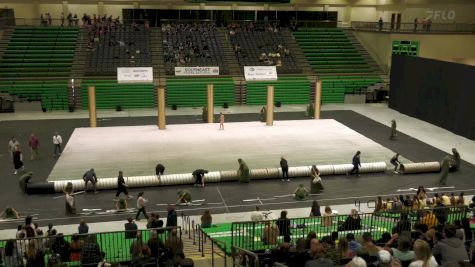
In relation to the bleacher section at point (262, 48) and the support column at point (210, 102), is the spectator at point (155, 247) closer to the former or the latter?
the support column at point (210, 102)

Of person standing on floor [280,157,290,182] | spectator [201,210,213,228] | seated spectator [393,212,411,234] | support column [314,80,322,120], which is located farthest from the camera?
support column [314,80,322,120]

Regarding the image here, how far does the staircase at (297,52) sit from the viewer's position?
39156 millimetres

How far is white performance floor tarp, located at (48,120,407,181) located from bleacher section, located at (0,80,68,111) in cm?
811

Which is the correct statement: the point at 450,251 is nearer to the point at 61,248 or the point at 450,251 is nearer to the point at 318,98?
the point at 61,248

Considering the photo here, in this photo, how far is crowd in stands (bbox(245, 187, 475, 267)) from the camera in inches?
296

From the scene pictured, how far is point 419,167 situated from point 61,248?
48.6 ft

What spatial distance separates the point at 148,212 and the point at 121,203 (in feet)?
3.03

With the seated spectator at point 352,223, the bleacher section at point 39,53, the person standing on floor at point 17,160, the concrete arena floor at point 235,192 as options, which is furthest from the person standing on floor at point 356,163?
the bleacher section at point 39,53

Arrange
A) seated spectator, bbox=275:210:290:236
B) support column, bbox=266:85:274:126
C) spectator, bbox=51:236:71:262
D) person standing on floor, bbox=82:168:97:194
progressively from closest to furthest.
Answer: spectator, bbox=51:236:71:262, seated spectator, bbox=275:210:290:236, person standing on floor, bbox=82:168:97:194, support column, bbox=266:85:274:126

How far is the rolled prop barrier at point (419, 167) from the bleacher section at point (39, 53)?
2493cm

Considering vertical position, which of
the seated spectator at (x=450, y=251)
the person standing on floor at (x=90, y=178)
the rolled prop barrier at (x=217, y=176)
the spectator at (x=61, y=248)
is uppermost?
the seated spectator at (x=450, y=251)

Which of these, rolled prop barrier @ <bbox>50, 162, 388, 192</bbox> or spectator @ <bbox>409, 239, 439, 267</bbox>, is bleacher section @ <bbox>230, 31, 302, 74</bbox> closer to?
rolled prop barrier @ <bbox>50, 162, 388, 192</bbox>

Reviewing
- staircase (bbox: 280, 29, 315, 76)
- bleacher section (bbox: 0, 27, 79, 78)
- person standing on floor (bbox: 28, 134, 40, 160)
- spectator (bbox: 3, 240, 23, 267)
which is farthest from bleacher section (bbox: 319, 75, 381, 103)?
spectator (bbox: 3, 240, 23, 267)

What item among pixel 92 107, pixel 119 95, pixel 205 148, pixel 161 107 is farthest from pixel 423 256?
pixel 119 95
